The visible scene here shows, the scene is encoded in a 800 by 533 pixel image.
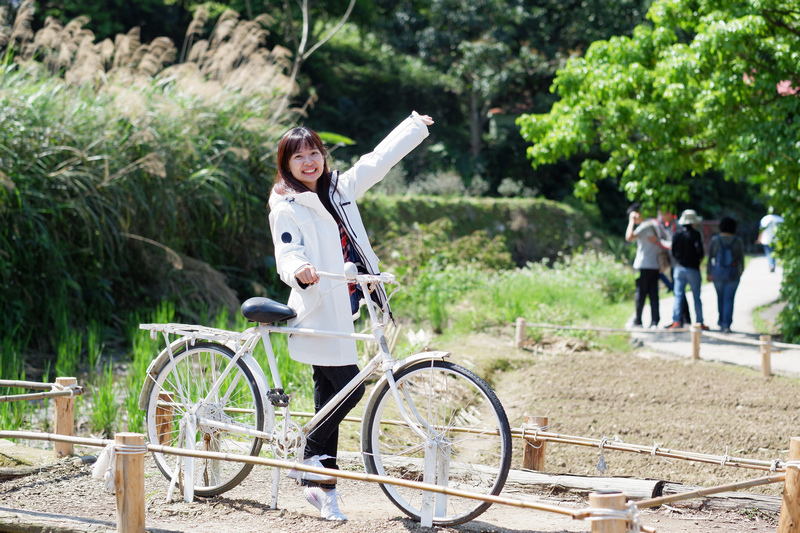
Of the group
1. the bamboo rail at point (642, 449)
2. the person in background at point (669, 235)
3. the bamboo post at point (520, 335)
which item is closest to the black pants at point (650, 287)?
the person in background at point (669, 235)

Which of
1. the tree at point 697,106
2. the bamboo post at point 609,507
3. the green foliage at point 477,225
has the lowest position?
the bamboo post at point 609,507

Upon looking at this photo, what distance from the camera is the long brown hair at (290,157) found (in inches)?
135

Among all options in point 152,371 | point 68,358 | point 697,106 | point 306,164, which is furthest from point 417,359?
point 697,106

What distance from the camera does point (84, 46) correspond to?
8.40 meters

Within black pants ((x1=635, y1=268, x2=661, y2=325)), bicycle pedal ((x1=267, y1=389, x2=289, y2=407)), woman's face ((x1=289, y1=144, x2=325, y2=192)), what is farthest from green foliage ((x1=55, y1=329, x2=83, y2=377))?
black pants ((x1=635, y1=268, x2=661, y2=325))

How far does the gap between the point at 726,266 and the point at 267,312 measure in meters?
7.26

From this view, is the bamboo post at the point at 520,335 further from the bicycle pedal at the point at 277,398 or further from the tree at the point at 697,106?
the bicycle pedal at the point at 277,398

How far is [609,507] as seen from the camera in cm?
239

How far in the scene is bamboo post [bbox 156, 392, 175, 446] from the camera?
382cm

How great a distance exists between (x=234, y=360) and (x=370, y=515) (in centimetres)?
92

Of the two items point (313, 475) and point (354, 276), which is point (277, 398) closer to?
point (313, 475)

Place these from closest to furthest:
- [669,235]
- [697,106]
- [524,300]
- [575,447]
A: [575,447], [697,106], [524,300], [669,235]

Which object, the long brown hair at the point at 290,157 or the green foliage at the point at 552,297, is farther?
the green foliage at the point at 552,297

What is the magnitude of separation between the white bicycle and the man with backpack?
630 centimetres
